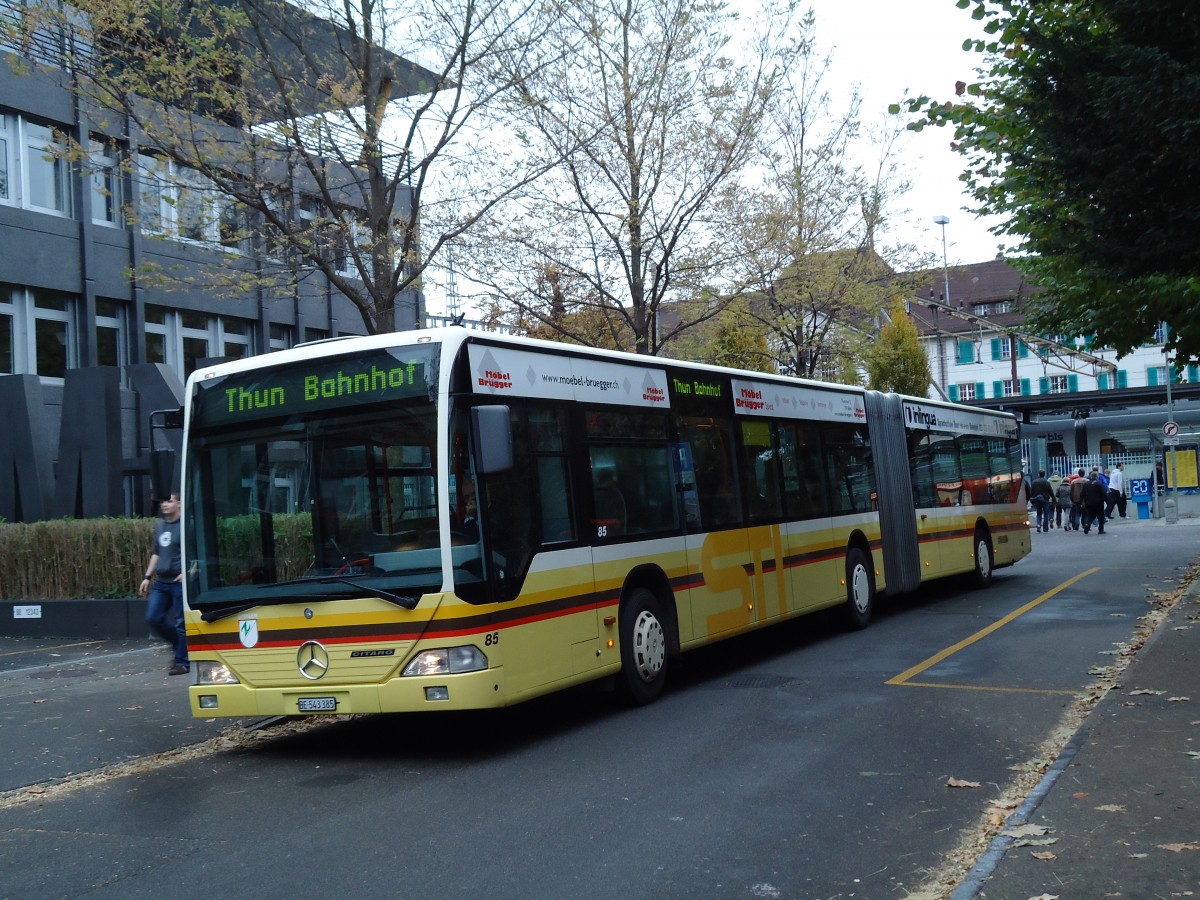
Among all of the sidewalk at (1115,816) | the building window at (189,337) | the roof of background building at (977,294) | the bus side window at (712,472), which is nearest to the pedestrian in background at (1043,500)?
the building window at (189,337)

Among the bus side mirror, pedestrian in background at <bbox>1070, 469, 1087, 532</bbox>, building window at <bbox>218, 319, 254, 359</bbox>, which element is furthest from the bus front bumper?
pedestrian in background at <bbox>1070, 469, 1087, 532</bbox>

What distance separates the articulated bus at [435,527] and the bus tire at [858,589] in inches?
159

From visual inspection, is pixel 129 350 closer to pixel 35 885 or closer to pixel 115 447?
pixel 115 447

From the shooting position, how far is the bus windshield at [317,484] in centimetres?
843

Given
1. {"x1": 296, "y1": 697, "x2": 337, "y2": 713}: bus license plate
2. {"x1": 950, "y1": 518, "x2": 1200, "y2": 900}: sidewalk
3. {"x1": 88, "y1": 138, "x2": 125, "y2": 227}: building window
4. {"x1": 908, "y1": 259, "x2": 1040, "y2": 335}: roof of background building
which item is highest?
{"x1": 908, "y1": 259, "x2": 1040, "y2": 335}: roof of background building

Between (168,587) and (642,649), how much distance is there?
5.38 meters

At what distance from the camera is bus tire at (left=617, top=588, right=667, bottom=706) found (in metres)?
10.1

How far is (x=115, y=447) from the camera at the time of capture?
20.3 metres

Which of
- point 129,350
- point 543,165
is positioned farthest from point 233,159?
point 129,350

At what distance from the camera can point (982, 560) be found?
19.9 metres

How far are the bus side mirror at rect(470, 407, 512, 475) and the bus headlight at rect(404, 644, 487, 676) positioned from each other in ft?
3.91

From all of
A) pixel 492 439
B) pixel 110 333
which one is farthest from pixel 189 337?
pixel 492 439

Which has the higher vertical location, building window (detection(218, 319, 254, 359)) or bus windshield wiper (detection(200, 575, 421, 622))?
building window (detection(218, 319, 254, 359))

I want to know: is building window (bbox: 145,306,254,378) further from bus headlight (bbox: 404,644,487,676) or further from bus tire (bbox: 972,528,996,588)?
bus headlight (bbox: 404,644,487,676)
